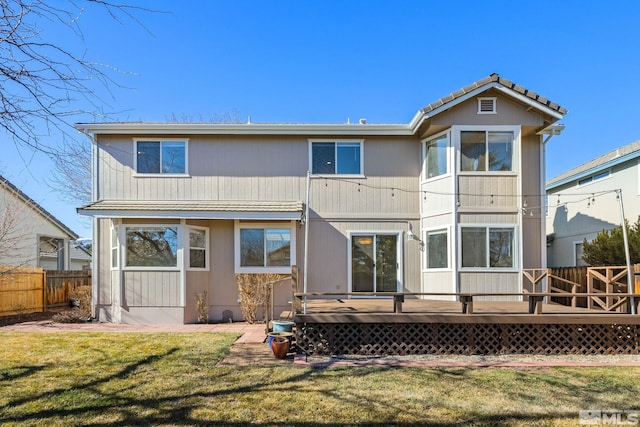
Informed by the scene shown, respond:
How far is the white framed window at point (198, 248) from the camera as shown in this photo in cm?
1062

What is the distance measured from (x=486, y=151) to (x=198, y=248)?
8560 millimetres

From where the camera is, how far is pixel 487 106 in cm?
1029

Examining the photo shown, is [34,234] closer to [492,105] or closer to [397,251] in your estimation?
[397,251]

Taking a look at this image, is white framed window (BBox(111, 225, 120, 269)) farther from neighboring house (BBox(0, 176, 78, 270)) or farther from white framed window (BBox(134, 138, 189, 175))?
neighboring house (BBox(0, 176, 78, 270))

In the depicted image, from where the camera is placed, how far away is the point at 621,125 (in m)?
18.2

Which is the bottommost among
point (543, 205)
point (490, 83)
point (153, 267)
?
point (153, 267)

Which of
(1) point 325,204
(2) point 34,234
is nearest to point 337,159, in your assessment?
(1) point 325,204

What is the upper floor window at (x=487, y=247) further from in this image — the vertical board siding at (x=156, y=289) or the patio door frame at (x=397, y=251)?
the vertical board siding at (x=156, y=289)

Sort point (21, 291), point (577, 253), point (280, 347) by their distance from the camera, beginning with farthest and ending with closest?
point (577, 253) < point (21, 291) < point (280, 347)

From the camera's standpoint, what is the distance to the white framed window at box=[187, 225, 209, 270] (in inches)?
418

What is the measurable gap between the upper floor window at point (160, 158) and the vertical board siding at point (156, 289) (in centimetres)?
309

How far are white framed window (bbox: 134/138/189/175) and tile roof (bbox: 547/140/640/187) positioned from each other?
1526 centimetres

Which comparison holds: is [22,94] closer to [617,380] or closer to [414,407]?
[414,407]

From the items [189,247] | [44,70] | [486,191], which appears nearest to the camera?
[44,70]
